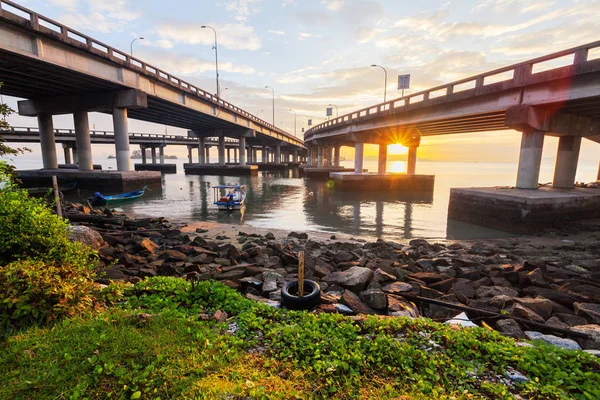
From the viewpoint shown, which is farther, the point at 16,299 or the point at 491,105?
the point at 491,105

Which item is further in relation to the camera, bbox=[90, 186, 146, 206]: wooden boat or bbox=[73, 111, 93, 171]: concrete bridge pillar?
bbox=[73, 111, 93, 171]: concrete bridge pillar

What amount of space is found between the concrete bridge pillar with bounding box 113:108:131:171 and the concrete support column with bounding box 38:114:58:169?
598 inches

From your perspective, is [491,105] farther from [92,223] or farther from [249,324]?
[92,223]

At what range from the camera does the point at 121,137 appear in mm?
38844

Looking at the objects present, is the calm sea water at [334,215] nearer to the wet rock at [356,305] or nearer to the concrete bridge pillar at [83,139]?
the concrete bridge pillar at [83,139]

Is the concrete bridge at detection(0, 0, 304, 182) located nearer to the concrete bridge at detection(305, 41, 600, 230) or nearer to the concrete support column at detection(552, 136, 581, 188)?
the concrete bridge at detection(305, 41, 600, 230)

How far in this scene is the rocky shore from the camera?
6238 millimetres

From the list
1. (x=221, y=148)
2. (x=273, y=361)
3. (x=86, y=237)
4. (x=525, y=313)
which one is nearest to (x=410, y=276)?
(x=525, y=313)

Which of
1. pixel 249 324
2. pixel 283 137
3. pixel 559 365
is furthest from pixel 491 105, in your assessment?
pixel 283 137

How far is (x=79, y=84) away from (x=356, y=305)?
4222 centimetres

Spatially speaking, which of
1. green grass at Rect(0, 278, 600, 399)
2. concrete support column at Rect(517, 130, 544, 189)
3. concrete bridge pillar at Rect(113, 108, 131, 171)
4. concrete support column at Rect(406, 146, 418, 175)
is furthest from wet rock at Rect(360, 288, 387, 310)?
concrete support column at Rect(406, 146, 418, 175)

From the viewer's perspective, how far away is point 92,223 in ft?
48.5

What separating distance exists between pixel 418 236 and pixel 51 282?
63.4 ft

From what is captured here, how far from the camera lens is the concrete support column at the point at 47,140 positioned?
43.4 metres
